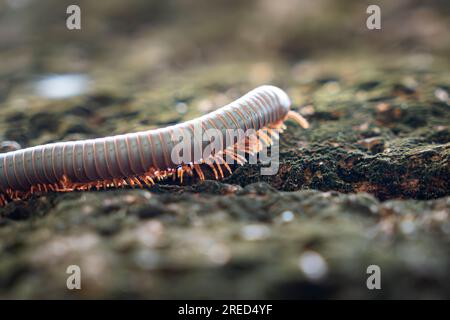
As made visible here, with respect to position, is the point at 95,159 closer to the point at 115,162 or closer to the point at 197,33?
the point at 115,162

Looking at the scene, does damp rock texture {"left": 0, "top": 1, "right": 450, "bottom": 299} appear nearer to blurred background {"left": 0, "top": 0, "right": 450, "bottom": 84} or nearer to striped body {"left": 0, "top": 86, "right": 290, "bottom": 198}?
blurred background {"left": 0, "top": 0, "right": 450, "bottom": 84}

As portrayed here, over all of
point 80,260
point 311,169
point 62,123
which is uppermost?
point 62,123

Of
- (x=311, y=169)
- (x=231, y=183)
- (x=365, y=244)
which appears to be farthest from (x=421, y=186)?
(x=231, y=183)

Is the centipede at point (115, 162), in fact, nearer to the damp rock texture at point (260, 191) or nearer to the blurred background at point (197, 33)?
the damp rock texture at point (260, 191)

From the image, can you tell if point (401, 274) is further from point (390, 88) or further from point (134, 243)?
point (390, 88)

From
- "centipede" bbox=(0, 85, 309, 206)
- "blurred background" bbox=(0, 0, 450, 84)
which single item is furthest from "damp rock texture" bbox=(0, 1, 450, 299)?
"centipede" bbox=(0, 85, 309, 206)

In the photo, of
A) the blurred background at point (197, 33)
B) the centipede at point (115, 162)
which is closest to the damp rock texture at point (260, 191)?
the blurred background at point (197, 33)

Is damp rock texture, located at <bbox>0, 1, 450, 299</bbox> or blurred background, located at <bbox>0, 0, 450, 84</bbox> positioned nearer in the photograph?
damp rock texture, located at <bbox>0, 1, 450, 299</bbox>
